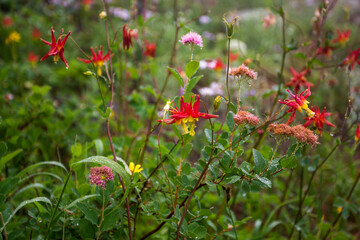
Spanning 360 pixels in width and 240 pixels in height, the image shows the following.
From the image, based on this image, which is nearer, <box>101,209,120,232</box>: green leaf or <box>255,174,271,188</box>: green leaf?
<box>255,174,271,188</box>: green leaf

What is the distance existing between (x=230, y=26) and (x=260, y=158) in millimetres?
310

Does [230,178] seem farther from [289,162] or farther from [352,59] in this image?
[352,59]

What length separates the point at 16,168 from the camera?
1253mm

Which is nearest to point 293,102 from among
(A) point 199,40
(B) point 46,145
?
(A) point 199,40

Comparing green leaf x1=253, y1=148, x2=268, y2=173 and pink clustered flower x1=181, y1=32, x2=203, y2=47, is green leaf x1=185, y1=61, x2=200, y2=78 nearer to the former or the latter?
pink clustered flower x1=181, y1=32, x2=203, y2=47

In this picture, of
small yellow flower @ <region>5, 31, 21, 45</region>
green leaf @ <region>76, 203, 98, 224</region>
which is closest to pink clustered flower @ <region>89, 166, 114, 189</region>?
green leaf @ <region>76, 203, 98, 224</region>

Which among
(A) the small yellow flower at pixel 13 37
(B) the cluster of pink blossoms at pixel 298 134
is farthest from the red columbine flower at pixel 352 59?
(A) the small yellow flower at pixel 13 37

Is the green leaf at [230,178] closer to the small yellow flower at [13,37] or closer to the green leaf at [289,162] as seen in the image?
the green leaf at [289,162]

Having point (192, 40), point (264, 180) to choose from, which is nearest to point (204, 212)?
point (264, 180)

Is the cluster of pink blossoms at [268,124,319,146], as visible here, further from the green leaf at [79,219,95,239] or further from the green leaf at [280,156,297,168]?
the green leaf at [79,219,95,239]

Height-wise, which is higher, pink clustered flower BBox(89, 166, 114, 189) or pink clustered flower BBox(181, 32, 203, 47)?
pink clustered flower BBox(181, 32, 203, 47)

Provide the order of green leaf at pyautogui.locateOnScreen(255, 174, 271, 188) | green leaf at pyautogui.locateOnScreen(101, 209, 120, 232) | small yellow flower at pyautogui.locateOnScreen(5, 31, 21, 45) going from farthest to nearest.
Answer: small yellow flower at pyautogui.locateOnScreen(5, 31, 21, 45), green leaf at pyautogui.locateOnScreen(101, 209, 120, 232), green leaf at pyautogui.locateOnScreen(255, 174, 271, 188)

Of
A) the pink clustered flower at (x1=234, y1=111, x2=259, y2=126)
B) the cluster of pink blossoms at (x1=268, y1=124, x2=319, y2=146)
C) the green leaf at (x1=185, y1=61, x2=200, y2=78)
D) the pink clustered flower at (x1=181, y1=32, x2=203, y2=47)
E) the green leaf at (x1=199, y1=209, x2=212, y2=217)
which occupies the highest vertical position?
the pink clustered flower at (x1=181, y1=32, x2=203, y2=47)

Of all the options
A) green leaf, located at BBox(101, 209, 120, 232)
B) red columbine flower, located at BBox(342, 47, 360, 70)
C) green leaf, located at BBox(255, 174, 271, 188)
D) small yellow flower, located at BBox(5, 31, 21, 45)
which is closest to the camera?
green leaf, located at BBox(255, 174, 271, 188)
